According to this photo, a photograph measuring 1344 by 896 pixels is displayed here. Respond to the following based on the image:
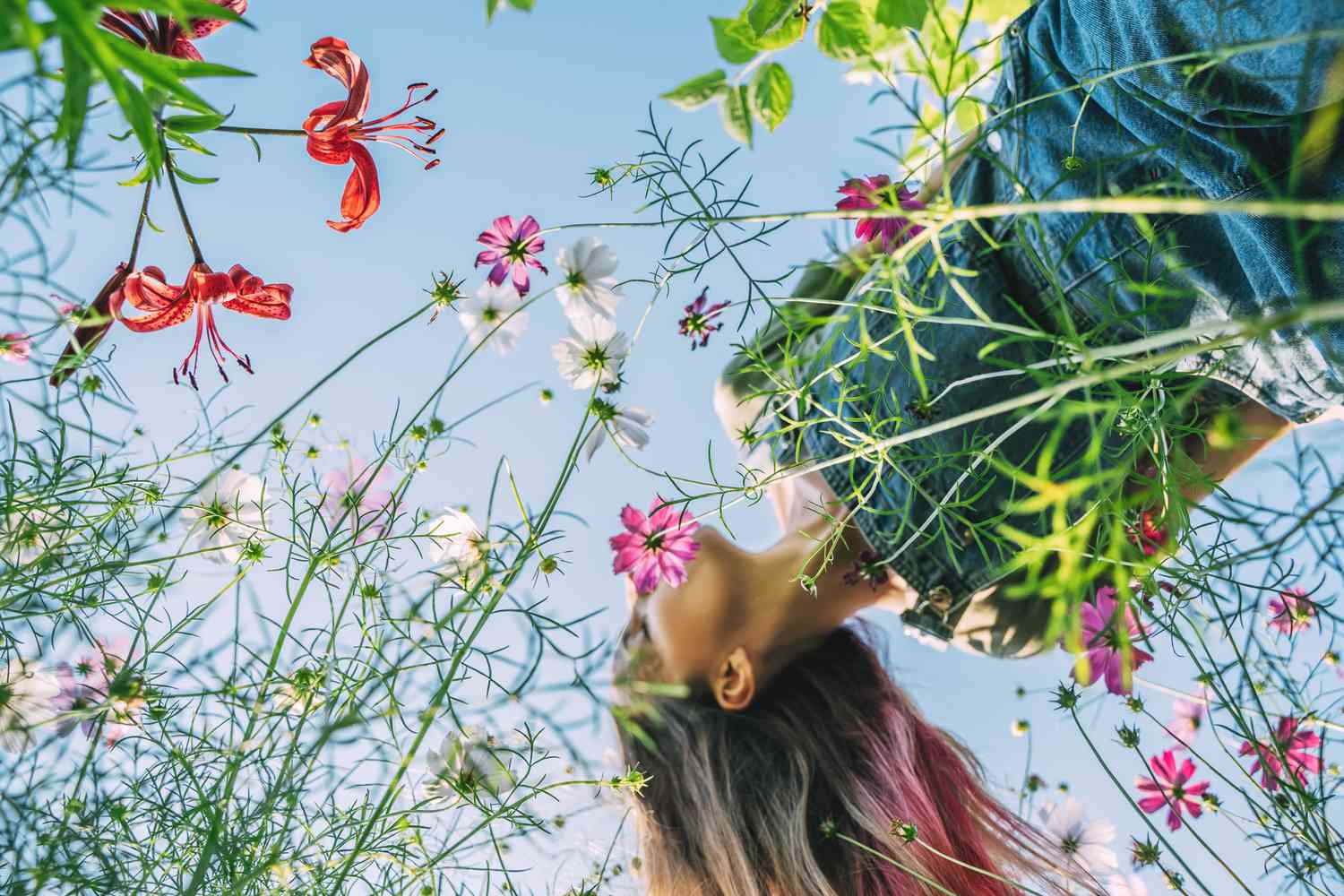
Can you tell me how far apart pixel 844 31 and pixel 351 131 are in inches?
12.9

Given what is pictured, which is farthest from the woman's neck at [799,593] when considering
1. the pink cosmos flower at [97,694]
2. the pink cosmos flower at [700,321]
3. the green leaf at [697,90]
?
the pink cosmos flower at [97,694]

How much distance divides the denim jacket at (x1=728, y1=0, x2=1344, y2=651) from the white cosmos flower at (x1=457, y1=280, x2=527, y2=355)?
18cm

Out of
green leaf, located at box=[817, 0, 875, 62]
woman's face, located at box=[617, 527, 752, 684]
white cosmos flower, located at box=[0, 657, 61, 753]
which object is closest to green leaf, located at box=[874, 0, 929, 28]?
green leaf, located at box=[817, 0, 875, 62]

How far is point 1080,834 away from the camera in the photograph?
3.44 feet

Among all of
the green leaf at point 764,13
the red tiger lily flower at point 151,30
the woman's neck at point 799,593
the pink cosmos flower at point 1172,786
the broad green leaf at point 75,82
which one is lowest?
the pink cosmos flower at point 1172,786

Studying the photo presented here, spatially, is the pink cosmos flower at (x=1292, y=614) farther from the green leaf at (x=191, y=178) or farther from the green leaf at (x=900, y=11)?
the green leaf at (x=191, y=178)

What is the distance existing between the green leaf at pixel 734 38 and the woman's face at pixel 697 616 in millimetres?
692

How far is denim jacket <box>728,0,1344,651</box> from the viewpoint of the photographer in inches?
15.9

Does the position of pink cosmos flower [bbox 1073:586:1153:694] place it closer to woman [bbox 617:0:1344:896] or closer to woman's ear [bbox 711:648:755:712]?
woman [bbox 617:0:1344:896]

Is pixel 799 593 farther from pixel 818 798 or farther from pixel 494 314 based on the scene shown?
pixel 494 314

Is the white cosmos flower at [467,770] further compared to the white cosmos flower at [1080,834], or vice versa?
the white cosmos flower at [1080,834]

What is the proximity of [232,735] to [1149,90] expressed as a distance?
2.28ft

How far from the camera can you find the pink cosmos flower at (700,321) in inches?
26.3

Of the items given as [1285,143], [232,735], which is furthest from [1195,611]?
[232,735]
